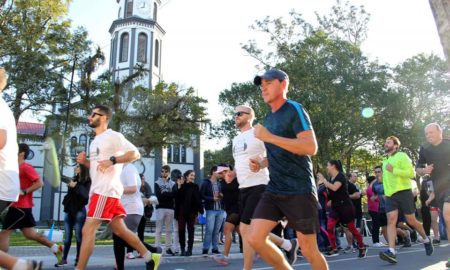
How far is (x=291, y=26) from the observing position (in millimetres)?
32062

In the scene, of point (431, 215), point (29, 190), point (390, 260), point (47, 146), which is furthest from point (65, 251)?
point (47, 146)

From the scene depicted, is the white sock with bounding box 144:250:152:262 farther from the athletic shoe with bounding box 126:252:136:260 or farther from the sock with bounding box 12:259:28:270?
the athletic shoe with bounding box 126:252:136:260

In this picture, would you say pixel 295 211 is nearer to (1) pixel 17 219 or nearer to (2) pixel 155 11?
(1) pixel 17 219

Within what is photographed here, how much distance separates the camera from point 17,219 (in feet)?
20.2

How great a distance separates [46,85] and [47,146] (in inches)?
198

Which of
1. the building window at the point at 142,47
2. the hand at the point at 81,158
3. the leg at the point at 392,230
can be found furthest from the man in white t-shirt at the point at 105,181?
the building window at the point at 142,47

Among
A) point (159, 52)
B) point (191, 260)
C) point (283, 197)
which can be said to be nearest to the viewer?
point (283, 197)

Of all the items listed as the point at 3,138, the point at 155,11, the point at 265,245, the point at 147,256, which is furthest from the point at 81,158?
the point at 155,11

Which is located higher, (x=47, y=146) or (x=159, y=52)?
(x=159, y=52)

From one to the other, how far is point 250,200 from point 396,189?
3.15 metres

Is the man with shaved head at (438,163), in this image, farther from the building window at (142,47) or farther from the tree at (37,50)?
the building window at (142,47)

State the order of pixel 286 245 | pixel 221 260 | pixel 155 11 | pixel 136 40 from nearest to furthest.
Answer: pixel 286 245
pixel 221 260
pixel 136 40
pixel 155 11

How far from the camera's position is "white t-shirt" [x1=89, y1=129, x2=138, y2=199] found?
17.6 feet

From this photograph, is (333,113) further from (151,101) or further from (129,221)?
(129,221)
